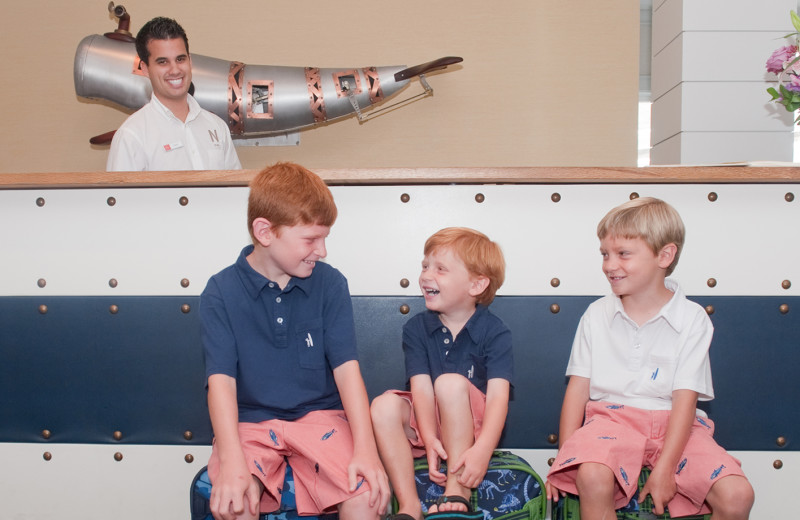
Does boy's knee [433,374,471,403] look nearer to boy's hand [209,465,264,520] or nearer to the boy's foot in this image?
the boy's foot

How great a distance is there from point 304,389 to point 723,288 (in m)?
0.90

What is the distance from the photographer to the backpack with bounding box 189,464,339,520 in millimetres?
1308

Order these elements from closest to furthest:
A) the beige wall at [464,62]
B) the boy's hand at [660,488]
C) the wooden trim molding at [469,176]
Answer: the boy's hand at [660,488] < the wooden trim molding at [469,176] < the beige wall at [464,62]

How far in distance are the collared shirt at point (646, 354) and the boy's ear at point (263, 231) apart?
0.64 m

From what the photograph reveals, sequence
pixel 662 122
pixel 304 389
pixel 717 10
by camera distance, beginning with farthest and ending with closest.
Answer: pixel 662 122 → pixel 717 10 → pixel 304 389

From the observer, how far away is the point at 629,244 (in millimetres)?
1482

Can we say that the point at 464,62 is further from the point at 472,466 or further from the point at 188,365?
the point at 472,466

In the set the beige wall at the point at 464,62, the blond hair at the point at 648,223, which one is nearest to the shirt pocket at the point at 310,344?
the blond hair at the point at 648,223

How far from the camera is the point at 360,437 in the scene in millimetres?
1333

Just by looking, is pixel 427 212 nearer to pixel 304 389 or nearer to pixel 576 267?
pixel 576 267

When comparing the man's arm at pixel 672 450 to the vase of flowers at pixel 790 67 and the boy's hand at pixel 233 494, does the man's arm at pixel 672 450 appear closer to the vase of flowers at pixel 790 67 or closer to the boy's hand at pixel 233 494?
the boy's hand at pixel 233 494

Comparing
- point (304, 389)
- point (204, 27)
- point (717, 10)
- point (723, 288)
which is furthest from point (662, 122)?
point (304, 389)

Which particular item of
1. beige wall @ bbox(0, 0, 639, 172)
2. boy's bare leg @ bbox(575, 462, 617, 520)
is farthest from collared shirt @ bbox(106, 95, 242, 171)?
boy's bare leg @ bbox(575, 462, 617, 520)

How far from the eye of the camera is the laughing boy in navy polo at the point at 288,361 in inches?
51.3
